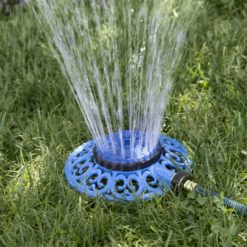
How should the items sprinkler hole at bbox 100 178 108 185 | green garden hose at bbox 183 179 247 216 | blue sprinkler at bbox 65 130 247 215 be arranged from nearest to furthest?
1. green garden hose at bbox 183 179 247 216
2. blue sprinkler at bbox 65 130 247 215
3. sprinkler hole at bbox 100 178 108 185

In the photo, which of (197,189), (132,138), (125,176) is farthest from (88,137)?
(197,189)

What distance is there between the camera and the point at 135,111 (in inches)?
103

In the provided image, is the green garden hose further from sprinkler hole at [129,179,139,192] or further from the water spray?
sprinkler hole at [129,179,139,192]

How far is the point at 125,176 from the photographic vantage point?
2.12 metres

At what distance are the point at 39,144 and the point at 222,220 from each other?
1.12 meters

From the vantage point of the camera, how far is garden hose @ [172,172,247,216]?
1.91 m

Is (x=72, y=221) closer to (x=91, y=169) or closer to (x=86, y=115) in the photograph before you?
(x=91, y=169)

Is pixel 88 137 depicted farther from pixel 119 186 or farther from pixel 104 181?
pixel 119 186

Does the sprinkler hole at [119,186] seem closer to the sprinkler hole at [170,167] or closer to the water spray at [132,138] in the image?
the water spray at [132,138]

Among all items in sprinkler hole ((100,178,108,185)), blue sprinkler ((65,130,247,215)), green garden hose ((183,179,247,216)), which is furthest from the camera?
sprinkler hole ((100,178,108,185))

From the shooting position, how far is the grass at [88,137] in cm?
191

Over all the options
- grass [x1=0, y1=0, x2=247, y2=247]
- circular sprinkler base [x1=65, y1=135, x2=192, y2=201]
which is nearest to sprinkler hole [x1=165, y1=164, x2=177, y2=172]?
circular sprinkler base [x1=65, y1=135, x2=192, y2=201]

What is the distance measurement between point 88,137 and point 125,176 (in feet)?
1.72

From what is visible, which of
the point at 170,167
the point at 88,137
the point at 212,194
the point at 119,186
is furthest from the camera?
the point at 88,137
